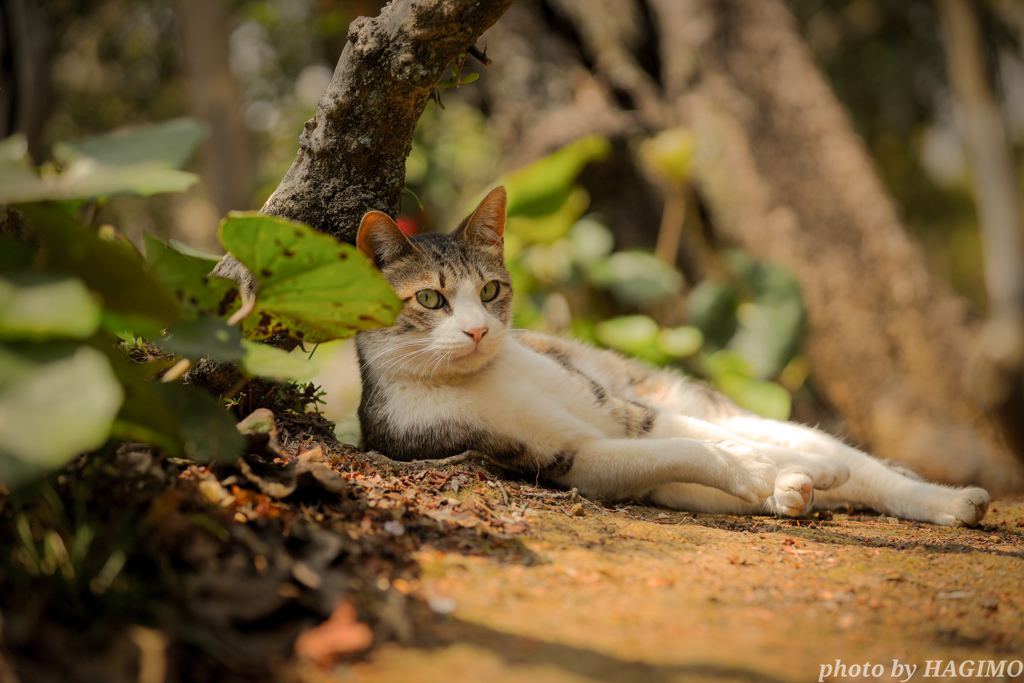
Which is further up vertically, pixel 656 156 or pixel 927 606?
Answer: pixel 656 156

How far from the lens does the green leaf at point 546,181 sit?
3.61 m

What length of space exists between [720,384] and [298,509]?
9.91ft

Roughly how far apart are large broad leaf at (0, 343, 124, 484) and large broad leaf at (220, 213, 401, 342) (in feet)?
1.42

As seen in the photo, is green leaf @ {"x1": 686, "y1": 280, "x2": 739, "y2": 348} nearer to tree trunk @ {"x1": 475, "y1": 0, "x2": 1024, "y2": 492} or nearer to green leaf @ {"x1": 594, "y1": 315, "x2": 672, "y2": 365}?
green leaf @ {"x1": 594, "y1": 315, "x2": 672, "y2": 365}

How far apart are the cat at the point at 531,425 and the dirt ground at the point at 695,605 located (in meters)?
0.25

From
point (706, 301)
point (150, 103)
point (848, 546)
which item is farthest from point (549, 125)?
point (150, 103)

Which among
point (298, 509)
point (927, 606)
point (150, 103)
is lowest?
point (298, 509)

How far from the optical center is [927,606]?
4.28ft

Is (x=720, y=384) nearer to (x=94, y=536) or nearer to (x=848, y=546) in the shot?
(x=848, y=546)

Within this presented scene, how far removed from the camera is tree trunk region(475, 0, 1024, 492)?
14.6ft

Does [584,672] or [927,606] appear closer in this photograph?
[584,672]

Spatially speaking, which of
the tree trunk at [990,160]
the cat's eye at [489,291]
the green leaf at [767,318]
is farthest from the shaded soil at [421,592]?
the tree trunk at [990,160]

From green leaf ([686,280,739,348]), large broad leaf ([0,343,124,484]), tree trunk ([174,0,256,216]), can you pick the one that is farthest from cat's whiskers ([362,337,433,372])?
tree trunk ([174,0,256,216])

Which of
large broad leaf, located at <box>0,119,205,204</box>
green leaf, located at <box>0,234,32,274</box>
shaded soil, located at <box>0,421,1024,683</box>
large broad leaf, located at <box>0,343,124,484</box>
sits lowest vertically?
shaded soil, located at <box>0,421,1024,683</box>
